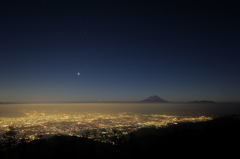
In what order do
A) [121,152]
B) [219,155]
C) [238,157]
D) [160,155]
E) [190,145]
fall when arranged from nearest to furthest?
[238,157], [219,155], [160,155], [190,145], [121,152]

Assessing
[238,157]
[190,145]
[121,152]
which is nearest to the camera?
[238,157]

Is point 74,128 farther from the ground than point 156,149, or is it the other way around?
point 156,149

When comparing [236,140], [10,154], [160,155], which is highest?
[236,140]

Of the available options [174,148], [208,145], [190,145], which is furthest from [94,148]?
[208,145]

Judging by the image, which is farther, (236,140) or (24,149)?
(24,149)

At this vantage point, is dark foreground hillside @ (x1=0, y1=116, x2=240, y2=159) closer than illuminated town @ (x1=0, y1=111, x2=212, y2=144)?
Yes

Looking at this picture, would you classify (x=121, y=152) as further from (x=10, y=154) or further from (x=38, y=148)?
(x=10, y=154)

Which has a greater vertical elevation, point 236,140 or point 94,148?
point 236,140

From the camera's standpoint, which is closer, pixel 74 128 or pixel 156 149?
pixel 156 149

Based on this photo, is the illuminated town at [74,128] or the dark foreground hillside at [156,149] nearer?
the dark foreground hillside at [156,149]

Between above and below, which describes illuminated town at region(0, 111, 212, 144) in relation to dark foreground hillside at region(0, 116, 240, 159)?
below

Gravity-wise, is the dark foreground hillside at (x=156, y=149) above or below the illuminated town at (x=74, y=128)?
above
